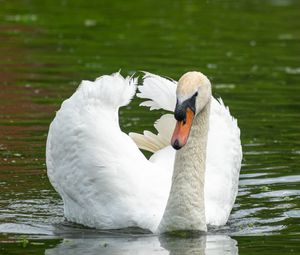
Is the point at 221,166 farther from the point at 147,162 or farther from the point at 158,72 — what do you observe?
the point at 158,72

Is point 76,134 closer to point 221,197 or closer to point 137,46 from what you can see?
point 221,197

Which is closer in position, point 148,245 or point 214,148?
point 148,245

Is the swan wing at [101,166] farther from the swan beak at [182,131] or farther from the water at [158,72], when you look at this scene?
the swan beak at [182,131]

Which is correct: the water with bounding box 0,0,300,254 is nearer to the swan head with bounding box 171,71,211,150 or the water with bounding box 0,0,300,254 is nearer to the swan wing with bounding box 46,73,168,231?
the swan wing with bounding box 46,73,168,231

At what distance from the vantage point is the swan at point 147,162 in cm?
993

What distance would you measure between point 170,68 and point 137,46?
11.0 feet

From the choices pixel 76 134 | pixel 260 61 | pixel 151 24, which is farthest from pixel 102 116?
pixel 151 24

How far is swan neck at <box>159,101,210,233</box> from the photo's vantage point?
991cm

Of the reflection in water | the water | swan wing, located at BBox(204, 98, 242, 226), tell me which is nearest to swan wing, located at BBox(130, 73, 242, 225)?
swan wing, located at BBox(204, 98, 242, 226)

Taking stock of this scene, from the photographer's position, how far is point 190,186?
32.9ft

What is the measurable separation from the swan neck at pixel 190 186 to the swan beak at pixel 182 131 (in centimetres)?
53

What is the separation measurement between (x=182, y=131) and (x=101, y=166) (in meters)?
1.24

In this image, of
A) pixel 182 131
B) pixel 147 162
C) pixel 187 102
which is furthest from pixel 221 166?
pixel 182 131

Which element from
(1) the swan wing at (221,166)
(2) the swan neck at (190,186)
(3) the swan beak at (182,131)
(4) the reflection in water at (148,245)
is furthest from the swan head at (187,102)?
(1) the swan wing at (221,166)
